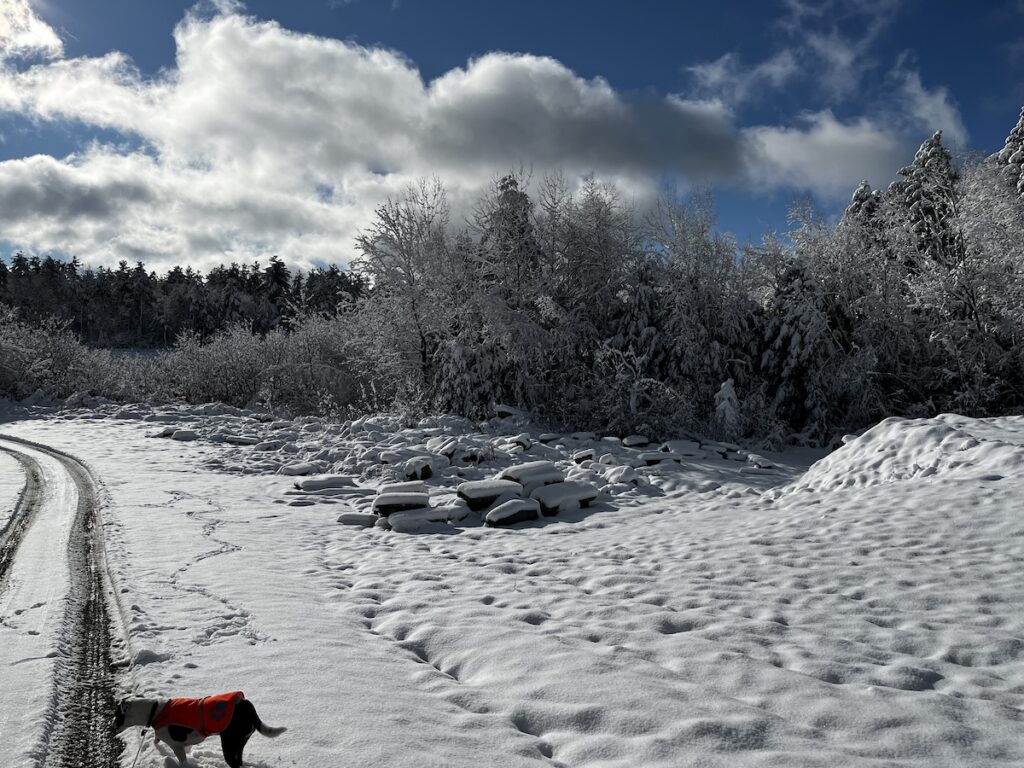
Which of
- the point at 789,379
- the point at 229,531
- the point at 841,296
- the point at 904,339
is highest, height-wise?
the point at 841,296

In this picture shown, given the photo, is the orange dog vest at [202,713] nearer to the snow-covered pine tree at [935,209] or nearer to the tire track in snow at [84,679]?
the tire track in snow at [84,679]

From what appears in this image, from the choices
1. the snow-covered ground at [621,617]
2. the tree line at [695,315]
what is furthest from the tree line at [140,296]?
the snow-covered ground at [621,617]

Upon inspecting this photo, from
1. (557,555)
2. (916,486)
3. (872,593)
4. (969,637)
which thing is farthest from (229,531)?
(916,486)

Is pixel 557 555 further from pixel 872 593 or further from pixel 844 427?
pixel 844 427

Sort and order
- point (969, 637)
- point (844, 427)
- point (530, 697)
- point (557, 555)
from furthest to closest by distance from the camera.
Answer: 1. point (844, 427)
2. point (557, 555)
3. point (969, 637)
4. point (530, 697)

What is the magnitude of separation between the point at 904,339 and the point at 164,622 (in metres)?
22.8

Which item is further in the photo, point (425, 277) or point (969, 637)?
point (425, 277)

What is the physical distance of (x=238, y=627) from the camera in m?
5.04

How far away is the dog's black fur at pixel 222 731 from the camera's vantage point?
9.56 ft

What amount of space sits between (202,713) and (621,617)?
375 centimetres

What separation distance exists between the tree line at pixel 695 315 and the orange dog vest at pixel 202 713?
53.5ft

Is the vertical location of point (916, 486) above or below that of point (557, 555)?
above

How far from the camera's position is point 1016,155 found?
933 inches

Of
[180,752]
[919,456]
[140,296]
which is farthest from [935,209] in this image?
[140,296]
